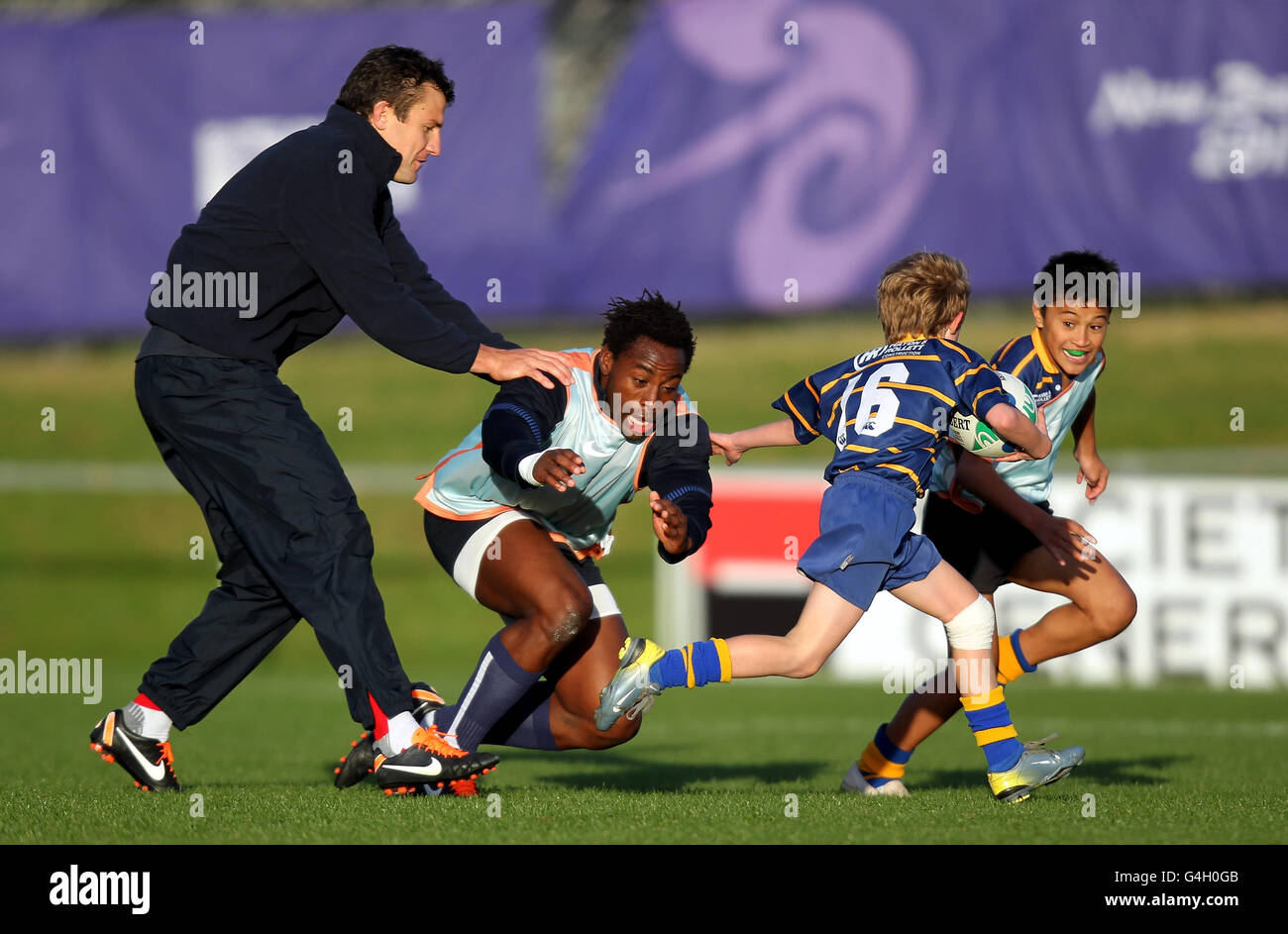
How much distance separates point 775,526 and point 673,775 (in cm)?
521

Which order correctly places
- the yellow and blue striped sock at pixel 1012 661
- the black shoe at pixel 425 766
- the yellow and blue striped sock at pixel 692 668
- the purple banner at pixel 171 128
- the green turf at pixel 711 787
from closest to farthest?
the green turf at pixel 711 787 < the yellow and blue striped sock at pixel 692 668 < the black shoe at pixel 425 766 < the yellow and blue striped sock at pixel 1012 661 < the purple banner at pixel 171 128

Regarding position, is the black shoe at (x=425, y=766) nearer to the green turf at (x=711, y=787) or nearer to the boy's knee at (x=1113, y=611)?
the green turf at (x=711, y=787)

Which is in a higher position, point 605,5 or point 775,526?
point 605,5

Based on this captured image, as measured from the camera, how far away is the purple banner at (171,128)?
16.6m

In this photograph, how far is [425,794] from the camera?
5266mm

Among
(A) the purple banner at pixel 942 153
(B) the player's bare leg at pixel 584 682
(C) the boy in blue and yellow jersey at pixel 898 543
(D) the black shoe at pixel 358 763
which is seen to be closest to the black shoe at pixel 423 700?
(D) the black shoe at pixel 358 763

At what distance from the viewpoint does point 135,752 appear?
5.38 metres

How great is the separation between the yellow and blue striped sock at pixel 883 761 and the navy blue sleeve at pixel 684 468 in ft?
3.79

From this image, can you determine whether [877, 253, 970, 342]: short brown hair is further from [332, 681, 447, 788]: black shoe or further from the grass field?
[332, 681, 447, 788]: black shoe

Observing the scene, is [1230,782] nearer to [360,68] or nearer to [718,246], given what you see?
[360,68]

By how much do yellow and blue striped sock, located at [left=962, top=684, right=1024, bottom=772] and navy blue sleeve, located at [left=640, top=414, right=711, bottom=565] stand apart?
1116 mm

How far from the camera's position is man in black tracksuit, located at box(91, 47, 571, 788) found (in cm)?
505

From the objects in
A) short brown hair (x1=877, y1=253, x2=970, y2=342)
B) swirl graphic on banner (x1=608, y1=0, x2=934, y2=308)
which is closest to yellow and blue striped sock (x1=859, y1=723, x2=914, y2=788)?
short brown hair (x1=877, y1=253, x2=970, y2=342)
